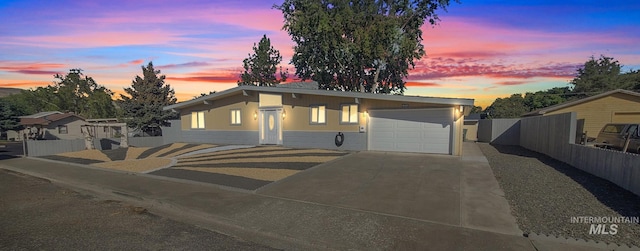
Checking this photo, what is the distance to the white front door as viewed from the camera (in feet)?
54.7

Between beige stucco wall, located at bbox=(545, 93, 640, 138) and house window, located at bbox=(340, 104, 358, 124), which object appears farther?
beige stucco wall, located at bbox=(545, 93, 640, 138)

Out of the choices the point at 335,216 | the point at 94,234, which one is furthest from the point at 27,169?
the point at 335,216

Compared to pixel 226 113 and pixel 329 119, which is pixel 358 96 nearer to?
pixel 329 119

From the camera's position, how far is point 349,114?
14.4m

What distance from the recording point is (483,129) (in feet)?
78.7

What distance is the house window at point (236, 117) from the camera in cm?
1806

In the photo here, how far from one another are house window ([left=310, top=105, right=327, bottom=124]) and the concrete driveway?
15.4ft

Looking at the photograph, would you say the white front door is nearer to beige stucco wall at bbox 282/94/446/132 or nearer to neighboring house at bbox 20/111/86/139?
beige stucco wall at bbox 282/94/446/132

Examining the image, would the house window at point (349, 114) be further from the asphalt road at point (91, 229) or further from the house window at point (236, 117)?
the asphalt road at point (91, 229)

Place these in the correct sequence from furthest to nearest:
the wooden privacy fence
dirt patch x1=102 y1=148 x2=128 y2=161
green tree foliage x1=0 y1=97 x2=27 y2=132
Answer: green tree foliage x1=0 y1=97 x2=27 y2=132 < dirt patch x1=102 y1=148 x2=128 y2=161 < the wooden privacy fence

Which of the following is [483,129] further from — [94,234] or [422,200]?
[94,234]

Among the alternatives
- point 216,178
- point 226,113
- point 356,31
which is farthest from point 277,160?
point 356,31

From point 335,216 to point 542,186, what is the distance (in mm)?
5907

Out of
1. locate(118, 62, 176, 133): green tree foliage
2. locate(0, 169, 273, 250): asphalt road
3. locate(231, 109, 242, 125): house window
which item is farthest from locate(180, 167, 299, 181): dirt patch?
locate(118, 62, 176, 133): green tree foliage
